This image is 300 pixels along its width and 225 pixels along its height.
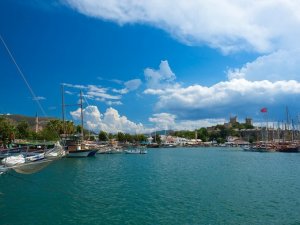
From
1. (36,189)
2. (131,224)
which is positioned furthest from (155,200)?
(36,189)

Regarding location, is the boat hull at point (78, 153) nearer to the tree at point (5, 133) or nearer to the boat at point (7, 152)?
the tree at point (5, 133)

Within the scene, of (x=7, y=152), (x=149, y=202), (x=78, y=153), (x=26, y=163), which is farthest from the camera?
(x=78, y=153)

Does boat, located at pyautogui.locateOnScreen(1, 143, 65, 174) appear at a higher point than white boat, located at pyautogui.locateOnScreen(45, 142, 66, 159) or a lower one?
lower

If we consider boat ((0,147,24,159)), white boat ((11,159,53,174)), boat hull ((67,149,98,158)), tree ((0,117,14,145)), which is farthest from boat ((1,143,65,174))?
tree ((0,117,14,145))

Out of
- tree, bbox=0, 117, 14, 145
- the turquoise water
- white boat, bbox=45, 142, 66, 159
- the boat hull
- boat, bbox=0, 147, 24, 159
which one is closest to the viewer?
the turquoise water

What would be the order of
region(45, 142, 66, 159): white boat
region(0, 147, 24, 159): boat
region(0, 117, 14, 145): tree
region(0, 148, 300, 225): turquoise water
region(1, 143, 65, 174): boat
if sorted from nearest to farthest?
1. region(0, 148, 300, 225): turquoise water
2. region(1, 143, 65, 174): boat
3. region(45, 142, 66, 159): white boat
4. region(0, 147, 24, 159): boat
5. region(0, 117, 14, 145): tree

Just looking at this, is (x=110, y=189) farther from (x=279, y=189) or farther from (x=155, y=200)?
(x=279, y=189)

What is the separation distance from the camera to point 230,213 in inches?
1066

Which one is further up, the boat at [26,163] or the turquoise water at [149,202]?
the boat at [26,163]

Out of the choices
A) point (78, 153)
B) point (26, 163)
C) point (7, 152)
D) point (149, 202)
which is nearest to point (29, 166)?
point (26, 163)

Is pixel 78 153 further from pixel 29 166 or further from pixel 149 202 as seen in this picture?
pixel 29 166

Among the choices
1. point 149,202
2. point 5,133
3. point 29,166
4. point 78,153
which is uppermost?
point 5,133

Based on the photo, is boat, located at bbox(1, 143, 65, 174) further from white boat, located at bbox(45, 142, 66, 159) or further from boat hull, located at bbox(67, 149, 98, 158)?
boat hull, located at bbox(67, 149, 98, 158)

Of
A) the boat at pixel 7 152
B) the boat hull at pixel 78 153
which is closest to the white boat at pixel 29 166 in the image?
the boat at pixel 7 152
